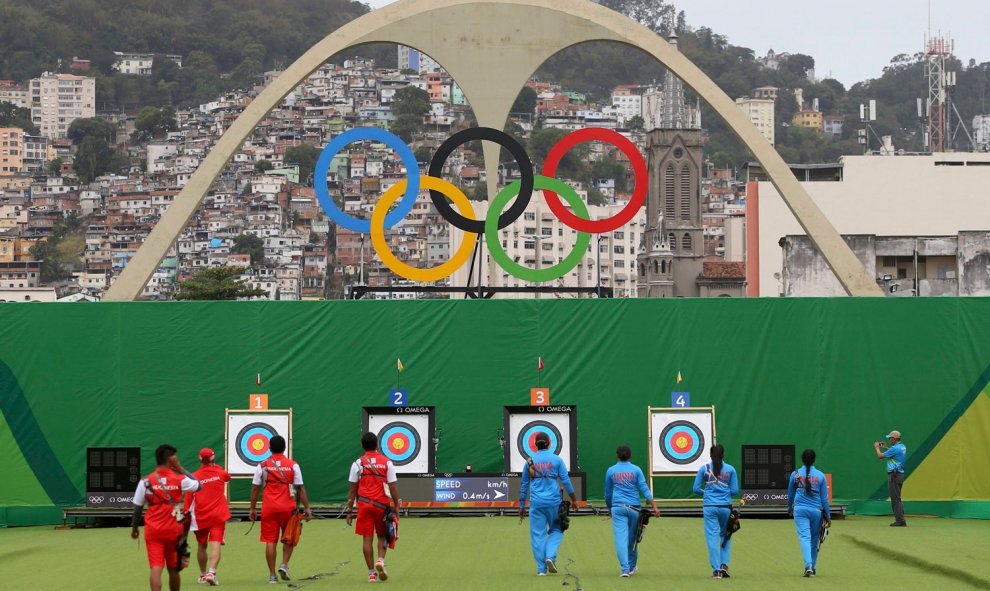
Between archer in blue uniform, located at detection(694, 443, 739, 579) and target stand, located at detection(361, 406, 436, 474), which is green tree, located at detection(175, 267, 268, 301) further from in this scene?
archer in blue uniform, located at detection(694, 443, 739, 579)

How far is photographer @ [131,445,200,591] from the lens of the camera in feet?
44.9

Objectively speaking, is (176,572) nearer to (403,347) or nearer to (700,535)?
(700,535)

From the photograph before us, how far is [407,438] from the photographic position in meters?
24.8

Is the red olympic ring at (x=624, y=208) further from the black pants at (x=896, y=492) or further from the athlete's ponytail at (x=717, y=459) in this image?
the athlete's ponytail at (x=717, y=459)

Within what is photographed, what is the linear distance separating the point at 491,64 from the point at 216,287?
7679 centimetres

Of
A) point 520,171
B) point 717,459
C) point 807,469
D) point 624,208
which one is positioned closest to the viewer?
point 717,459

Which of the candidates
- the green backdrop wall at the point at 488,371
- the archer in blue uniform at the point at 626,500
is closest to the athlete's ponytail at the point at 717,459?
the archer in blue uniform at the point at 626,500

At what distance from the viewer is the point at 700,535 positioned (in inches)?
819

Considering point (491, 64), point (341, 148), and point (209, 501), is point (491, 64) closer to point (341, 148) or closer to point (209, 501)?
point (341, 148)

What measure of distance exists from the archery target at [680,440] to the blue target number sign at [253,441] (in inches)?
248

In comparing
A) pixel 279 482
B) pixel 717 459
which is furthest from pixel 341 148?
pixel 717 459

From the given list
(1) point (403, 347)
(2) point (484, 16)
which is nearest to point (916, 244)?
(2) point (484, 16)

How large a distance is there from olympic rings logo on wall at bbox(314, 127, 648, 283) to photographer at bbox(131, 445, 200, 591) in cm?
1254

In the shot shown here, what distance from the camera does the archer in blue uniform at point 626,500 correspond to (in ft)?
52.3
